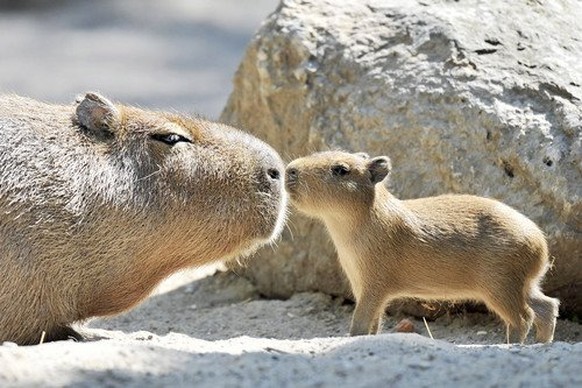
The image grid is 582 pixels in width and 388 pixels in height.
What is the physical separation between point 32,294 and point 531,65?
362cm

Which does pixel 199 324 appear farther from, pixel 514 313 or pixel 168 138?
pixel 514 313

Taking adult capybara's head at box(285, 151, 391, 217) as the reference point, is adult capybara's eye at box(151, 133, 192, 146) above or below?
above

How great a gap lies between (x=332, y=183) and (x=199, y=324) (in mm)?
1975

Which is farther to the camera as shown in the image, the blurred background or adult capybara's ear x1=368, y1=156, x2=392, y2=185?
the blurred background

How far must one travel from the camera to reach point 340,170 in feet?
22.5

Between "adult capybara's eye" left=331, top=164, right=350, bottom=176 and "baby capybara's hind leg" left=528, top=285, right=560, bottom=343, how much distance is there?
1263 mm

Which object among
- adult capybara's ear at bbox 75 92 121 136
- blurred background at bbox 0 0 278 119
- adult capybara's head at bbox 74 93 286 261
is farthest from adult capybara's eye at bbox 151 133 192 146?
blurred background at bbox 0 0 278 119

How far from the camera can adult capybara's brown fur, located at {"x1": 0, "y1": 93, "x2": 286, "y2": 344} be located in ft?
19.2

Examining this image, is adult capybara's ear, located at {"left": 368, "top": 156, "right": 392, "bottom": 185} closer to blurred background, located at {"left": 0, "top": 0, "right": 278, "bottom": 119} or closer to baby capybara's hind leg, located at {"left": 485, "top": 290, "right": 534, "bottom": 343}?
baby capybara's hind leg, located at {"left": 485, "top": 290, "right": 534, "bottom": 343}

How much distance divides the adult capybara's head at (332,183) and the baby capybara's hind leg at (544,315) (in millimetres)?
1102

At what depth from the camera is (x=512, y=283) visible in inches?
258

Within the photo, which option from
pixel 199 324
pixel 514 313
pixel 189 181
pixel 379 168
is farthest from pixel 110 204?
pixel 199 324

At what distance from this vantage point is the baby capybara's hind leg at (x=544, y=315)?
6.55 metres

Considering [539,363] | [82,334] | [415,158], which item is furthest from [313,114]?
[539,363]
